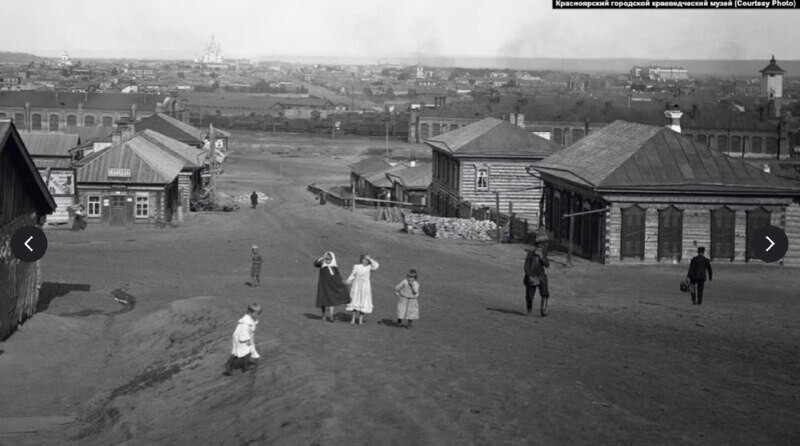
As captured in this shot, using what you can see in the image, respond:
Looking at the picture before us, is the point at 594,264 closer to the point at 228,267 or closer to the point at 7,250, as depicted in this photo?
the point at 228,267

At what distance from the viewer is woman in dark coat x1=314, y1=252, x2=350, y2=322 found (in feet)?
73.1

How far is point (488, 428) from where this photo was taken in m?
14.2

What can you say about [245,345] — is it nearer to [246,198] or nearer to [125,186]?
[125,186]

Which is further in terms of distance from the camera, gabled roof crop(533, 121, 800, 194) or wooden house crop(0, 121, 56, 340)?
gabled roof crop(533, 121, 800, 194)

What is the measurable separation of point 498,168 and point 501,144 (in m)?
1.27

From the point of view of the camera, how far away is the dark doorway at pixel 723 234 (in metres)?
39.3

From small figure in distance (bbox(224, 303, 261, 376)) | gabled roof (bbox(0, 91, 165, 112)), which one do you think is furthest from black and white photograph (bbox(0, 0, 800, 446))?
gabled roof (bbox(0, 91, 165, 112))

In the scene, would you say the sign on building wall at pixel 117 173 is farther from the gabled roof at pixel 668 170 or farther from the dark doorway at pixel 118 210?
the gabled roof at pixel 668 170

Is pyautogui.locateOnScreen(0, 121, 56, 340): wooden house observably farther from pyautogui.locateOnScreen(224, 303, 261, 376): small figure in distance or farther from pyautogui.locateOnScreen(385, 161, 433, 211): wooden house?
pyautogui.locateOnScreen(385, 161, 433, 211): wooden house

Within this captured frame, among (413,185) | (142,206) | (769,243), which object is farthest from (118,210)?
(769,243)

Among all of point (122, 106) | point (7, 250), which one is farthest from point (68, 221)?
point (122, 106)

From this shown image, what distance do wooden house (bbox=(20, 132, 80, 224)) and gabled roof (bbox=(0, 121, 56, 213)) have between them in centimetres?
2034

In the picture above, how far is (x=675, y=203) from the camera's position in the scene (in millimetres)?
38906

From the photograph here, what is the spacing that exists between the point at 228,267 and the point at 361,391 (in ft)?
75.1
